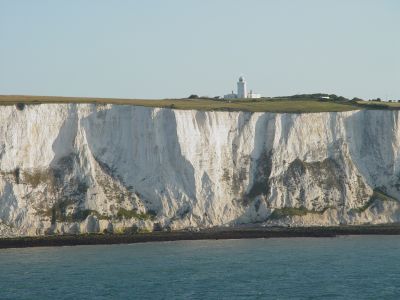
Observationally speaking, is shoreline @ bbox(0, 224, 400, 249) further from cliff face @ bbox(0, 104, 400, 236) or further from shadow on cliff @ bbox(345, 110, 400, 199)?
shadow on cliff @ bbox(345, 110, 400, 199)

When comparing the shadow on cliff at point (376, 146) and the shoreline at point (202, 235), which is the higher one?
the shadow on cliff at point (376, 146)

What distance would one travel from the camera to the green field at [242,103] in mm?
75812

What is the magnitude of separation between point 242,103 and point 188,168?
13903 mm

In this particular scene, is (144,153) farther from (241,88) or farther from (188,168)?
(241,88)

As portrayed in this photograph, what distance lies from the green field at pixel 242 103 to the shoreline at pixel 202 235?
11.2m

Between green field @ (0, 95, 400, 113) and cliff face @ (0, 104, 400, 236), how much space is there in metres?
1.60

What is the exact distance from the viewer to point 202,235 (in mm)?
68938

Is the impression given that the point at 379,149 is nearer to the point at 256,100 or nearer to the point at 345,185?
the point at 345,185

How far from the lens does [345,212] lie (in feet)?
251

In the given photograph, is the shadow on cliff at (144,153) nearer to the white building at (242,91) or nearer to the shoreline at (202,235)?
the shoreline at (202,235)

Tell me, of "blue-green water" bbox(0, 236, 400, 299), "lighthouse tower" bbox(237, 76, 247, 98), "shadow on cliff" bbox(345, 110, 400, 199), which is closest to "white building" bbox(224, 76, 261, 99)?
"lighthouse tower" bbox(237, 76, 247, 98)

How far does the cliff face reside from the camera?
6931 cm

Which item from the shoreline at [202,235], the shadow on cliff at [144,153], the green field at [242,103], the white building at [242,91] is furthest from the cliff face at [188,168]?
the white building at [242,91]

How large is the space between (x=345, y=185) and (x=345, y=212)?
2226 millimetres
